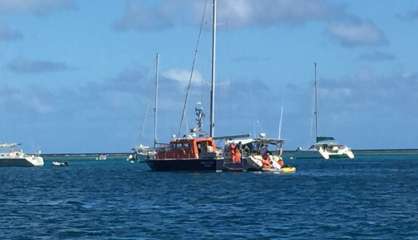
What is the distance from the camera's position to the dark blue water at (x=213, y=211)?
176 feet

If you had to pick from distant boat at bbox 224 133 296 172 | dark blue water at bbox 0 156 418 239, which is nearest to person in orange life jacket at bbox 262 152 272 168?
distant boat at bbox 224 133 296 172

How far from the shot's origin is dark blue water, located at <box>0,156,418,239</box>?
53781 mm

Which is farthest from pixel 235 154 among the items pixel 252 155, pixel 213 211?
pixel 213 211

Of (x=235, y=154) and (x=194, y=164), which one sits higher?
(x=235, y=154)

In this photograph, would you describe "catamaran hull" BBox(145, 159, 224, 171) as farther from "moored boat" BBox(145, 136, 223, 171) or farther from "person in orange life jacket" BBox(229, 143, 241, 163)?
"person in orange life jacket" BBox(229, 143, 241, 163)

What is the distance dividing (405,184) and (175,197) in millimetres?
33305

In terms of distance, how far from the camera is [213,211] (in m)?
67.2

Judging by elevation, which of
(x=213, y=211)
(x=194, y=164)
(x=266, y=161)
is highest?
(x=266, y=161)

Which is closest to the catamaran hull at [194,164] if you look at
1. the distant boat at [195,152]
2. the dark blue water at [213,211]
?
the distant boat at [195,152]

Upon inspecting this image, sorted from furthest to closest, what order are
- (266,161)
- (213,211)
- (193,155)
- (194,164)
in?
(266,161) < (193,155) < (194,164) < (213,211)

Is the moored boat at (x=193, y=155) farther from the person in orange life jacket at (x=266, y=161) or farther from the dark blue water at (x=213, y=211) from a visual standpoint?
the dark blue water at (x=213, y=211)

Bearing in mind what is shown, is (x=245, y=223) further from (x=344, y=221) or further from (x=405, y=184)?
(x=405, y=184)

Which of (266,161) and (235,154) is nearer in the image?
(235,154)

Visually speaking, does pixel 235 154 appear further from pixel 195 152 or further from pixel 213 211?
pixel 213 211
